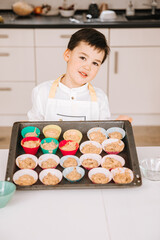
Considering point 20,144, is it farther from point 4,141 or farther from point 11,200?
point 4,141

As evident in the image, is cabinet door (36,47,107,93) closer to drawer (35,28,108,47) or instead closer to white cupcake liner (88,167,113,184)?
drawer (35,28,108,47)

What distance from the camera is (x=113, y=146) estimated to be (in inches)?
A: 55.5

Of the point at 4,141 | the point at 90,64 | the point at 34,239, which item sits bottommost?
the point at 4,141

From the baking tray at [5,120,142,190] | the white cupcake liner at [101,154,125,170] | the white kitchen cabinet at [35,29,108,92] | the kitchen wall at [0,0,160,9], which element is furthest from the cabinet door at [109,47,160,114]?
the white cupcake liner at [101,154,125,170]

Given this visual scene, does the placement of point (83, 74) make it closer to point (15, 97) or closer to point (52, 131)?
point (52, 131)

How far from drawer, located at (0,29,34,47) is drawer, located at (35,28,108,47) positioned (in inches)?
2.3

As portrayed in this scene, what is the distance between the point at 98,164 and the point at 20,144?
1.12ft

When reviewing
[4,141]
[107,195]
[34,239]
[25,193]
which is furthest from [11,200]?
[4,141]

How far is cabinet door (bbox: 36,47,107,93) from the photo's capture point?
309 centimetres

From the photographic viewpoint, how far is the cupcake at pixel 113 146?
139 centimetres

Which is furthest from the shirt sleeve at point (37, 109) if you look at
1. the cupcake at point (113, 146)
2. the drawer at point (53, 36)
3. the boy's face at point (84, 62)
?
the drawer at point (53, 36)

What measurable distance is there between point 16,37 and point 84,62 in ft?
4.94

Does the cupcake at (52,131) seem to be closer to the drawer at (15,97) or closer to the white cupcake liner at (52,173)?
the white cupcake liner at (52,173)

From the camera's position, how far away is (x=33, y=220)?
1078 mm
